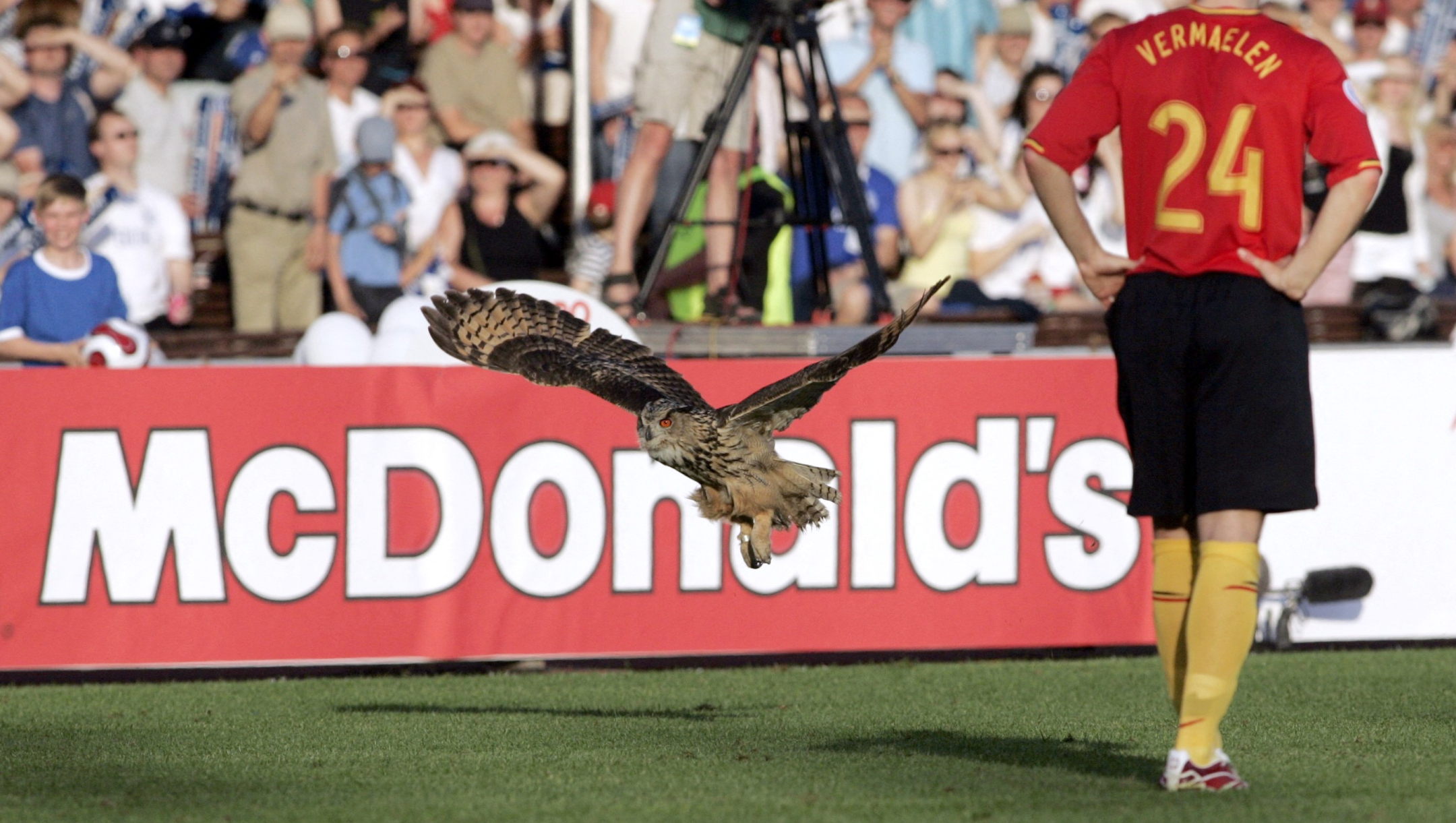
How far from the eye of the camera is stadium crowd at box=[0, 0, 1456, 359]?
11664mm

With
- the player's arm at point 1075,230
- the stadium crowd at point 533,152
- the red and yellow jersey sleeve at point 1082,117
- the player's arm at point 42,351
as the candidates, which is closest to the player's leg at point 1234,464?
the player's arm at point 1075,230

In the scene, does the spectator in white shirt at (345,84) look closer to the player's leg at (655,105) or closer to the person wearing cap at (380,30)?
the person wearing cap at (380,30)

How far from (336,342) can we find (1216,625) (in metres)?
6.22

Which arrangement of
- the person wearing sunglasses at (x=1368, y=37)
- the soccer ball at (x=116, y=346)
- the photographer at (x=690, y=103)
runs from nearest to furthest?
the soccer ball at (x=116, y=346) → the photographer at (x=690, y=103) → the person wearing sunglasses at (x=1368, y=37)

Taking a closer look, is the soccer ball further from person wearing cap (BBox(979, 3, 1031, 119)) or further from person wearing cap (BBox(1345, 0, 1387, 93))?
person wearing cap (BBox(1345, 0, 1387, 93))

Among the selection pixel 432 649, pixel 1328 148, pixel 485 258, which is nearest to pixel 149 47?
pixel 485 258

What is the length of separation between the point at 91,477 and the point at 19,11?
483 centimetres

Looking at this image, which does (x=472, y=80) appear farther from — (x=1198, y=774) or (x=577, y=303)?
(x=1198, y=774)

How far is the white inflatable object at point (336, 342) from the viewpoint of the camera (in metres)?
10.2

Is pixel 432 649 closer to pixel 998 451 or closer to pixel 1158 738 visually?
pixel 998 451

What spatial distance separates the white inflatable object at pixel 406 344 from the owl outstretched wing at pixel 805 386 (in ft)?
11.3

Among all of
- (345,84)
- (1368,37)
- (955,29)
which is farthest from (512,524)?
(1368,37)

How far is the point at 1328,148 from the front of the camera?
5.12m

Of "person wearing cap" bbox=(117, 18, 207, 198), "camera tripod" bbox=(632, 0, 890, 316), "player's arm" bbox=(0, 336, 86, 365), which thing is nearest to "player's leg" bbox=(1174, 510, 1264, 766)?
"camera tripod" bbox=(632, 0, 890, 316)
